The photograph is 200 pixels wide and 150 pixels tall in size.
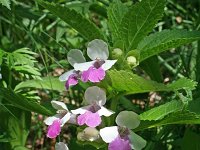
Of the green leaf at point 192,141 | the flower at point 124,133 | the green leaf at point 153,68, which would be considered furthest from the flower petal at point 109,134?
the green leaf at point 153,68

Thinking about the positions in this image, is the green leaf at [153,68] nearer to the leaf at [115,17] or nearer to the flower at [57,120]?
the leaf at [115,17]

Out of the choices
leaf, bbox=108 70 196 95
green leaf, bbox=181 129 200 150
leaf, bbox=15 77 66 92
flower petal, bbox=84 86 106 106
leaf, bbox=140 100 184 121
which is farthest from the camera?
leaf, bbox=15 77 66 92

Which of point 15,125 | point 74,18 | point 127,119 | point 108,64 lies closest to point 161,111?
point 127,119

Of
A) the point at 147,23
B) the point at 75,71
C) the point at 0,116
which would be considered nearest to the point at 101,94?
the point at 75,71

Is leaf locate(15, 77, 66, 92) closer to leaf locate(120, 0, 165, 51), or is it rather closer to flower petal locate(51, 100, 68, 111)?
flower petal locate(51, 100, 68, 111)

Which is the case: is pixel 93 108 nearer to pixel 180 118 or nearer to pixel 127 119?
pixel 127 119

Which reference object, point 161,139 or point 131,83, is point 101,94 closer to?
point 131,83

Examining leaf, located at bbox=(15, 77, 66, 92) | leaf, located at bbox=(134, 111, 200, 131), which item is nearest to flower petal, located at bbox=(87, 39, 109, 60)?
leaf, located at bbox=(134, 111, 200, 131)
